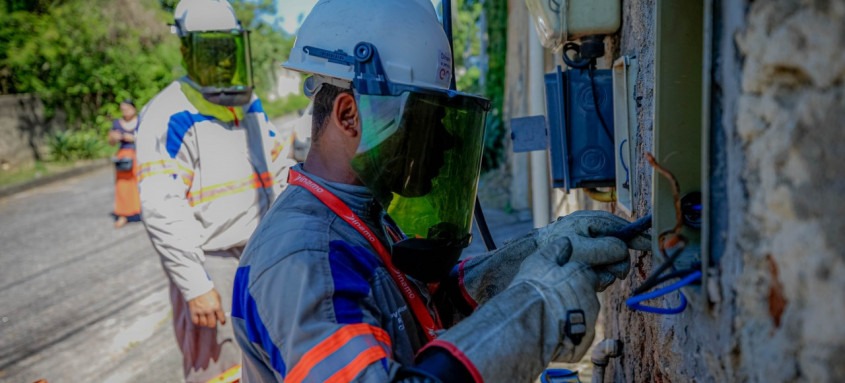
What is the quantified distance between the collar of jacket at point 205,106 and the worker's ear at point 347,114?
2.00 metres

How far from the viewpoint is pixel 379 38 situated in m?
1.71

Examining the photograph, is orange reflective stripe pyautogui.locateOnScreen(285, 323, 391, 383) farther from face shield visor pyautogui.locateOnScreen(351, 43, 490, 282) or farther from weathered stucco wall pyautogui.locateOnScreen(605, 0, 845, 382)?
weathered stucco wall pyautogui.locateOnScreen(605, 0, 845, 382)

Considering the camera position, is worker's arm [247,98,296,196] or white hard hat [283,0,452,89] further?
worker's arm [247,98,296,196]

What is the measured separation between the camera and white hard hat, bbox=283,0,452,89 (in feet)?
5.63

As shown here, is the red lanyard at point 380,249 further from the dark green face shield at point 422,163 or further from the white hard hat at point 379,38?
the white hard hat at point 379,38

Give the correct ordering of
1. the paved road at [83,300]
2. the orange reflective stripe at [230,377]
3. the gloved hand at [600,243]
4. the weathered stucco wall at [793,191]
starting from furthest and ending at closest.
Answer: the paved road at [83,300]
the orange reflective stripe at [230,377]
the gloved hand at [600,243]
the weathered stucco wall at [793,191]

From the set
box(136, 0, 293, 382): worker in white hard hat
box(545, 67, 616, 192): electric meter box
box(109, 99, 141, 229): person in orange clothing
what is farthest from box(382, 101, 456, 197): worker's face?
box(109, 99, 141, 229): person in orange clothing

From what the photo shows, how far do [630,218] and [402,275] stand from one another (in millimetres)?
805

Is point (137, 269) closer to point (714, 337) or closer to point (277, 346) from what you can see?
point (277, 346)

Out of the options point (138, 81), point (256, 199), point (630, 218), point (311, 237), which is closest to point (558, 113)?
point (630, 218)

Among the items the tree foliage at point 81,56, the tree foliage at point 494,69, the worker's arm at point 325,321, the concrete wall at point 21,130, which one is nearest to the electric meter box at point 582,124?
the worker's arm at point 325,321

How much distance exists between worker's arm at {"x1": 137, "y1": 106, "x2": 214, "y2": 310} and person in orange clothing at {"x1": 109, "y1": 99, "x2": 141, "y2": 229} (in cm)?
476

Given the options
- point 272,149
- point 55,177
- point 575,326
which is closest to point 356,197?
point 575,326

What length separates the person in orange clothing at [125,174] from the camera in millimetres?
8039
